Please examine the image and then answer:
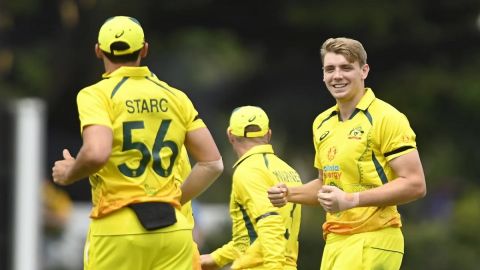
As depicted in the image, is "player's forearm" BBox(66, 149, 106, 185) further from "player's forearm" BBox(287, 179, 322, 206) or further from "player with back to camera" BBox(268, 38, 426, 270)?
"player's forearm" BBox(287, 179, 322, 206)

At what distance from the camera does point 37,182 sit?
898 inches

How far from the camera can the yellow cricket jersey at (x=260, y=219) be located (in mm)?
12445

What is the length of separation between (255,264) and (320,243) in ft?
31.7

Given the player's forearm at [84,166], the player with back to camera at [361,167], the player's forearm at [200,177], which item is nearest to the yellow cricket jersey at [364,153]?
the player with back to camera at [361,167]

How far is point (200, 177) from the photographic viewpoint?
11.0 meters

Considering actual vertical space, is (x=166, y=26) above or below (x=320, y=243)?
above

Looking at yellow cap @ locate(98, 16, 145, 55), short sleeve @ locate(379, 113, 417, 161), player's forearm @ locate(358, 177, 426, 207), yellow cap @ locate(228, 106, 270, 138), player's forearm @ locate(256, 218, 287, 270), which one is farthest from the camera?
yellow cap @ locate(228, 106, 270, 138)

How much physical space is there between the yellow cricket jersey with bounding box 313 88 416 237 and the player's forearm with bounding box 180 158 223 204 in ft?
2.54

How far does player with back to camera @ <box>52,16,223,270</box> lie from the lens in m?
10.4

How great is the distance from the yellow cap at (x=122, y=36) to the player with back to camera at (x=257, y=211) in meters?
2.25

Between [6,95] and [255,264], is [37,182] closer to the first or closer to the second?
[6,95]

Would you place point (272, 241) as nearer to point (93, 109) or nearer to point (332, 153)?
point (332, 153)

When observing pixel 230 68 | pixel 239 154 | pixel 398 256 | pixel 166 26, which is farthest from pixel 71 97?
pixel 398 256

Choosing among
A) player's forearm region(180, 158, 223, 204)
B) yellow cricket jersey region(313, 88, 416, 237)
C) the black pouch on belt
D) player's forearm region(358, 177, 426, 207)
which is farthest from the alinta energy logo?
the black pouch on belt
